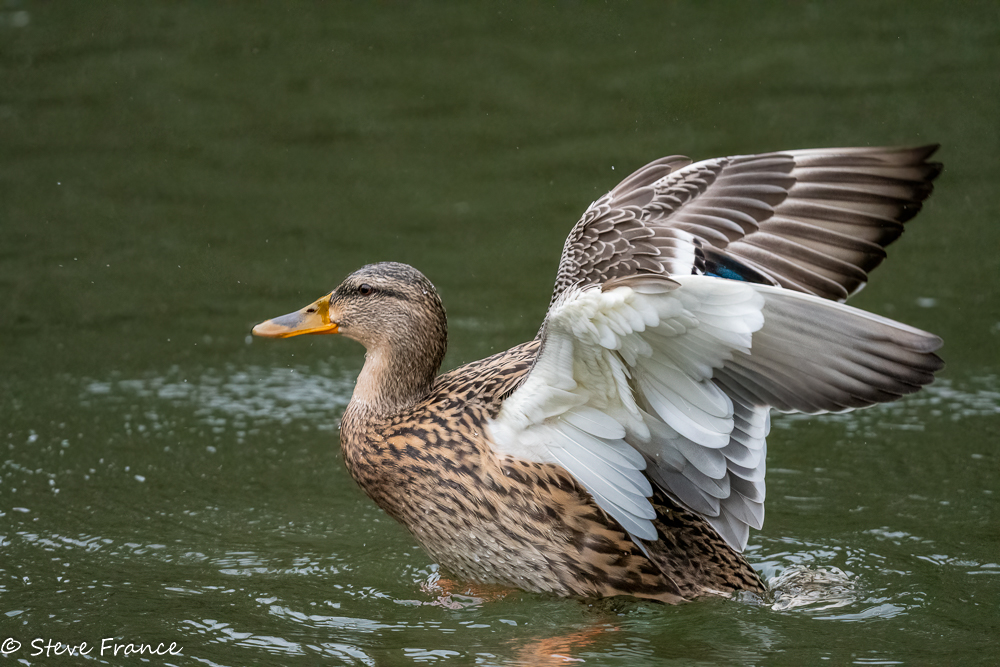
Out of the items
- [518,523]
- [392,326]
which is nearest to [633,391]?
[518,523]

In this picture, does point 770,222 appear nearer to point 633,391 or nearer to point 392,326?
point 633,391

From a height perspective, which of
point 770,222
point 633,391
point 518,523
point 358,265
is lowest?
point 518,523

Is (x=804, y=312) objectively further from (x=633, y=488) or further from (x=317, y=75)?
(x=317, y=75)

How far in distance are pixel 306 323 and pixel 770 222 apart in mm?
1895

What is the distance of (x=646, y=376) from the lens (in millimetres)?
4016

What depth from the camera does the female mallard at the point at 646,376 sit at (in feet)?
12.1

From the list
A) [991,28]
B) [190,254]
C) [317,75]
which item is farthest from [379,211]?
[991,28]

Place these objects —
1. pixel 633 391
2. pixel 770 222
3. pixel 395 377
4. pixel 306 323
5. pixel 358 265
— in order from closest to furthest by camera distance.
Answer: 1. pixel 633 391
2. pixel 770 222
3. pixel 395 377
4. pixel 306 323
5. pixel 358 265

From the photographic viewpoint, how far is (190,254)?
25.0 ft

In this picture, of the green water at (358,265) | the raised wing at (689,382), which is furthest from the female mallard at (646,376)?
the green water at (358,265)

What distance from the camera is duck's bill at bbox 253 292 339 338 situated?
5.11 meters

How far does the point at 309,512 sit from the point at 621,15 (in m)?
6.47

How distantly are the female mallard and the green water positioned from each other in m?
0.26

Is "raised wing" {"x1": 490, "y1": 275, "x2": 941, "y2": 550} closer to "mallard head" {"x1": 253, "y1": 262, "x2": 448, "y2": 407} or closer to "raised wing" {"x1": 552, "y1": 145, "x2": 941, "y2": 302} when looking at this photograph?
"raised wing" {"x1": 552, "y1": 145, "x2": 941, "y2": 302}
